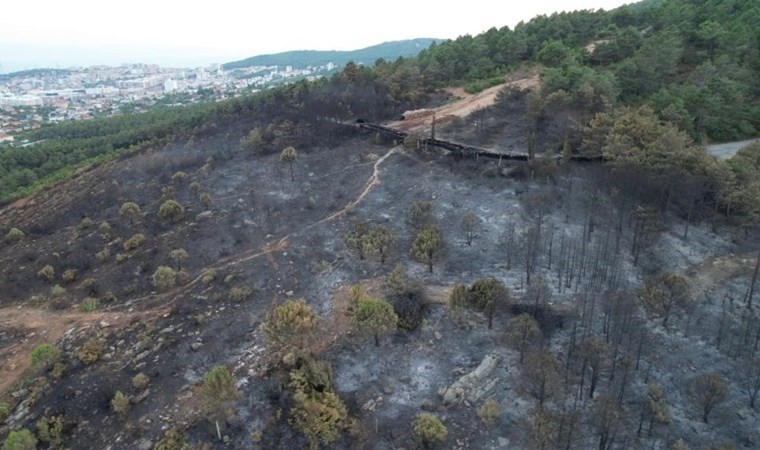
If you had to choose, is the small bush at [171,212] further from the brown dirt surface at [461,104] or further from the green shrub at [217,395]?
the brown dirt surface at [461,104]

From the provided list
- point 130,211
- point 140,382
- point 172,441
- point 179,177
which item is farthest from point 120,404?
point 179,177

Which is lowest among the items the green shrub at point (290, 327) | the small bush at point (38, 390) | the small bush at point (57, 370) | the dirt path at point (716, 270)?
the small bush at point (38, 390)

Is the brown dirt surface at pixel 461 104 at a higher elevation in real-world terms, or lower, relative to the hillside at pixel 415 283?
higher

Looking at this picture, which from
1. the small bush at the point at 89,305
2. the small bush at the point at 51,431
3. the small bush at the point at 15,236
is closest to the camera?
the small bush at the point at 51,431

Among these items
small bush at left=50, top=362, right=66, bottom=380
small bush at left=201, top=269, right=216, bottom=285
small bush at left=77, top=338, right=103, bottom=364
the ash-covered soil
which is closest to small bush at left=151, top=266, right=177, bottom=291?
the ash-covered soil

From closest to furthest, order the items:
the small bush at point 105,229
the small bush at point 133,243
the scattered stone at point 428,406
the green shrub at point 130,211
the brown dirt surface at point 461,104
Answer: the scattered stone at point 428,406 < the small bush at point 133,243 < the small bush at point 105,229 < the green shrub at point 130,211 < the brown dirt surface at point 461,104

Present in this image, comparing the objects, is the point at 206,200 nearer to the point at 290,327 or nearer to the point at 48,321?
the point at 48,321

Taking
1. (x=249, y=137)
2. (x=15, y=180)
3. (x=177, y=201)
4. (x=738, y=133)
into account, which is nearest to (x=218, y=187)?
(x=177, y=201)

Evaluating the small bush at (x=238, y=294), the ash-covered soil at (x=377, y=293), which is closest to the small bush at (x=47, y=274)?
the ash-covered soil at (x=377, y=293)
